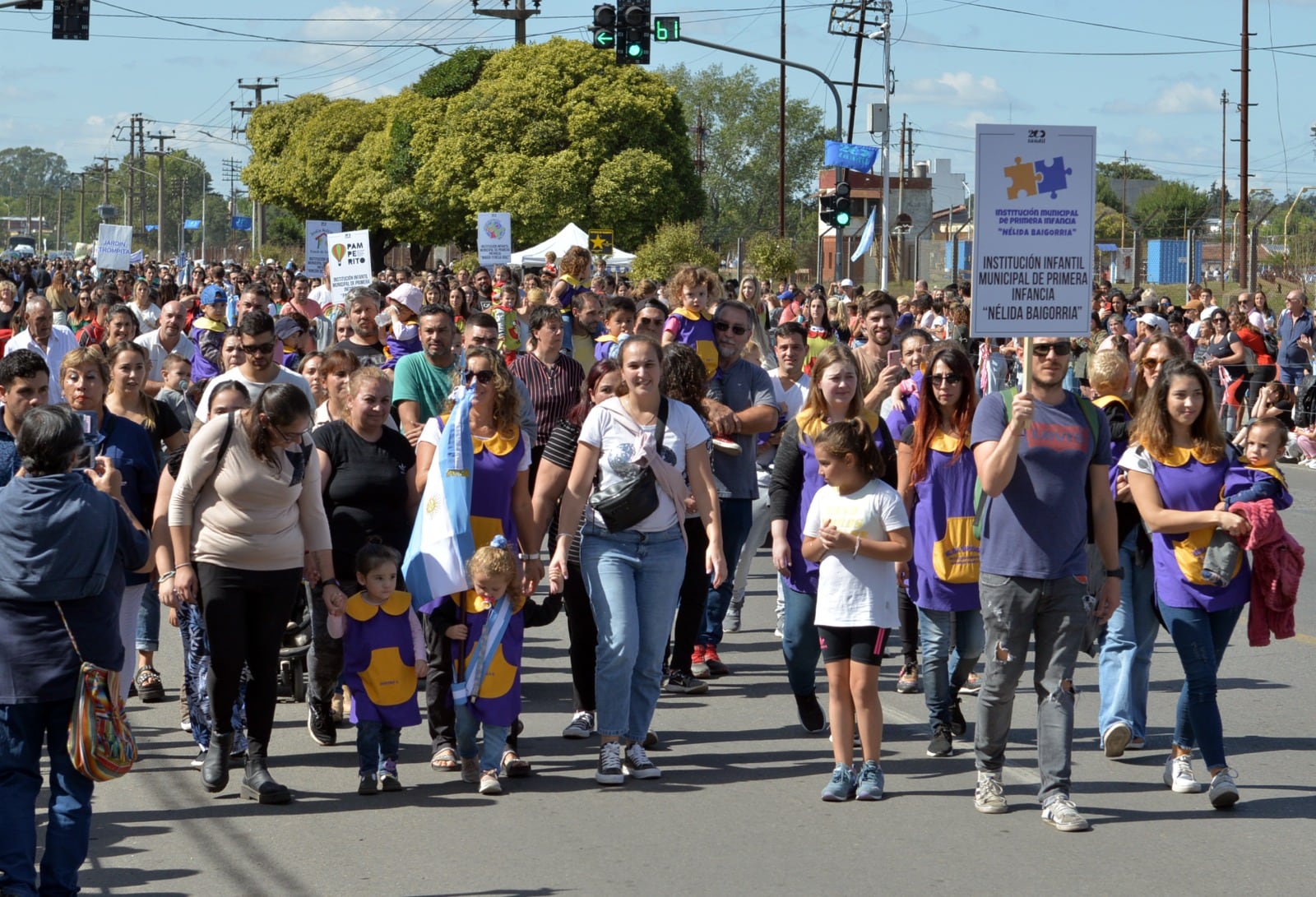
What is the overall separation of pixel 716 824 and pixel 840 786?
1.95ft

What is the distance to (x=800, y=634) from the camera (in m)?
7.54

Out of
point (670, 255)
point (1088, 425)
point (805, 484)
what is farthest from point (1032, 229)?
point (670, 255)

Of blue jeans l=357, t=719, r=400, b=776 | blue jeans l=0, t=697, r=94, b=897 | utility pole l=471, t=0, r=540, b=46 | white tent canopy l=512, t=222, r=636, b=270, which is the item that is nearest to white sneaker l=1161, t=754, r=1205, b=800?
blue jeans l=357, t=719, r=400, b=776

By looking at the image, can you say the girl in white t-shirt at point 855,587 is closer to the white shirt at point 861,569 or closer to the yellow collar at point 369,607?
the white shirt at point 861,569

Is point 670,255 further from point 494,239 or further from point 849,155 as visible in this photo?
point 494,239

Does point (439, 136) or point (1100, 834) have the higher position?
point (439, 136)

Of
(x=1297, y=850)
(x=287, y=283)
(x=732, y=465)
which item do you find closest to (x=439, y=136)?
(x=287, y=283)

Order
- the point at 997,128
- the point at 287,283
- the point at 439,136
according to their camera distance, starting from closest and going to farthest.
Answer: the point at 997,128 → the point at 287,283 → the point at 439,136

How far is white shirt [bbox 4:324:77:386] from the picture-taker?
11.9m

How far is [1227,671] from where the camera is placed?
9352 mm

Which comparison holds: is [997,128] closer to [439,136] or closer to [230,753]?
[230,753]

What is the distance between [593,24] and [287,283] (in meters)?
7.91

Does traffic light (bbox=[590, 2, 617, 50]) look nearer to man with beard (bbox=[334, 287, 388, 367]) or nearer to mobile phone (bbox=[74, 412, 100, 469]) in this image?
man with beard (bbox=[334, 287, 388, 367])

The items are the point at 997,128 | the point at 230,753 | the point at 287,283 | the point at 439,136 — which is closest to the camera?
the point at 997,128
